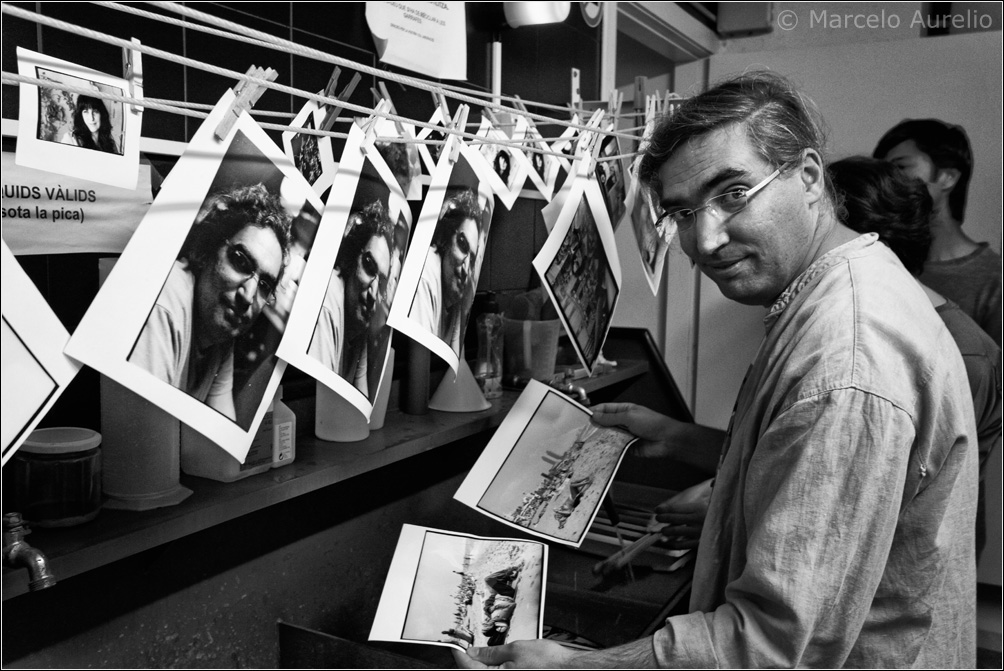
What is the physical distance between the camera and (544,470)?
1329 millimetres

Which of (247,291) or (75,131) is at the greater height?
(75,131)

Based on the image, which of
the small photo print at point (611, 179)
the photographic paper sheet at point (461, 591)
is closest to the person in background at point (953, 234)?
the small photo print at point (611, 179)

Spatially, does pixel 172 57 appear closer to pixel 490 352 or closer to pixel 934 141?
pixel 490 352

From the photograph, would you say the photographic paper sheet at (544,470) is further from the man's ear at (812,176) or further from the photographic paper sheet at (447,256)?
the man's ear at (812,176)

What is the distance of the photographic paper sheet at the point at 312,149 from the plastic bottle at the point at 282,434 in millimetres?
301

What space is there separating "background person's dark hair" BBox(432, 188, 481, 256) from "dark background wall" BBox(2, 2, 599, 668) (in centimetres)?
30

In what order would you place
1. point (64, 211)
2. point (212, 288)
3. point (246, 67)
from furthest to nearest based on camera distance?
1. point (246, 67)
2. point (64, 211)
3. point (212, 288)

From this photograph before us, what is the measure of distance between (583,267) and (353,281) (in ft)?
1.63

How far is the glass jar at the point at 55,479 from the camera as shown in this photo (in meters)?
0.79

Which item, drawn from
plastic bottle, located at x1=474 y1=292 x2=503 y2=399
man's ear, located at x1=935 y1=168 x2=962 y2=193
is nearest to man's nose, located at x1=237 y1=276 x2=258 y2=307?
plastic bottle, located at x1=474 y1=292 x2=503 y2=399

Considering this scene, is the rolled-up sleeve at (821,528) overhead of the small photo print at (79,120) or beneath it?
beneath

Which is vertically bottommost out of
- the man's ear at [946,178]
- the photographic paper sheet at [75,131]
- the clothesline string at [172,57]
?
the photographic paper sheet at [75,131]

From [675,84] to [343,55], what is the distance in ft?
5.90

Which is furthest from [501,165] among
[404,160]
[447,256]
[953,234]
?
[953,234]
